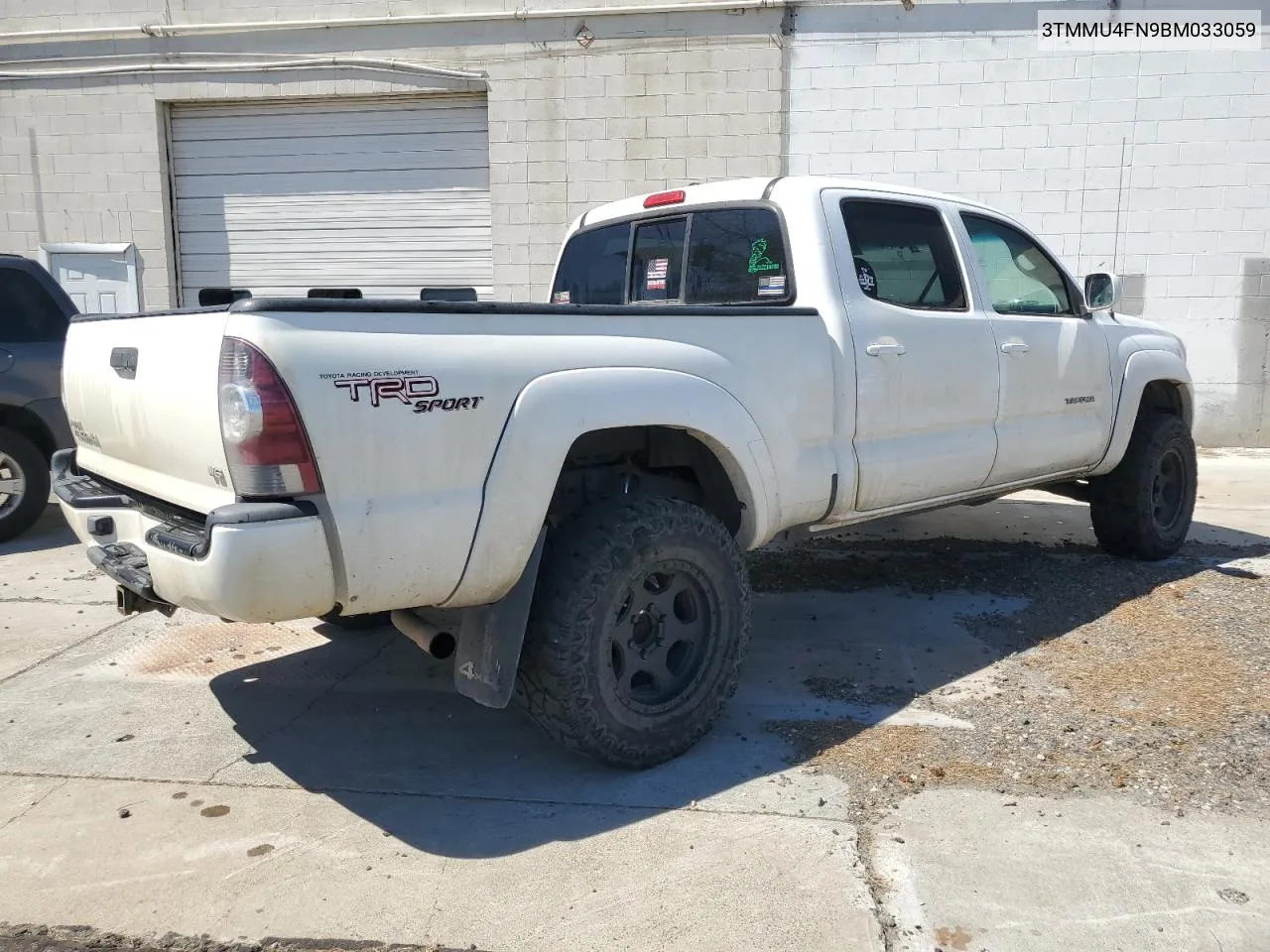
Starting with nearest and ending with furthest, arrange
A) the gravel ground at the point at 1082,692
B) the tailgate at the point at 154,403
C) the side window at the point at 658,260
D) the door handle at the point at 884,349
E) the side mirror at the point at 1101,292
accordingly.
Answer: the tailgate at the point at 154,403 < the gravel ground at the point at 1082,692 < the door handle at the point at 884,349 < the side window at the point at 658,260 < the side mirror at the point at 1101,292

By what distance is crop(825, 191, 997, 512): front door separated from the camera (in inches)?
160

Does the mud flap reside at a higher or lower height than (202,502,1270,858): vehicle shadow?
higher

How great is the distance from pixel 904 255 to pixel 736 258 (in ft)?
2.56

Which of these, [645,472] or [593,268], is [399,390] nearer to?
[645,472]

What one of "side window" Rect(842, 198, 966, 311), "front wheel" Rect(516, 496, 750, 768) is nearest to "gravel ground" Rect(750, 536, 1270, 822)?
"front wheel" Rect(516, 496, 750, 768)

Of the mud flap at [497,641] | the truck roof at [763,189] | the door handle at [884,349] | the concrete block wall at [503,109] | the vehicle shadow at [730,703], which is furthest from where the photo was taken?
the concrete block wall at [503,109]

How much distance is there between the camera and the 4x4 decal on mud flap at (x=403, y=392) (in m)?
2.66

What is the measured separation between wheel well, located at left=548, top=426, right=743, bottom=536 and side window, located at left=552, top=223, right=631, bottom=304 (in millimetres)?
1317

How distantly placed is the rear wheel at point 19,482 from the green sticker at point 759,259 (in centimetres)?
544

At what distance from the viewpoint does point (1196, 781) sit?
10.8 ft

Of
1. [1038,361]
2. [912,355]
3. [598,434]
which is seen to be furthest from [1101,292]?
[598,434]

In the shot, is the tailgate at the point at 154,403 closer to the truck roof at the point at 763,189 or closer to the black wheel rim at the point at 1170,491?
the truck roof at the point at 763,189

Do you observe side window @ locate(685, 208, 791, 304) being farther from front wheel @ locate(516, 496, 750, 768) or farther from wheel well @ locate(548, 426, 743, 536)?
front wheel @ locate(516, 496, 750, 768)

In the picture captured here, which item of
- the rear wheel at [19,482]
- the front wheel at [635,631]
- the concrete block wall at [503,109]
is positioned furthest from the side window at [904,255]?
the concrete block wall at [503,109]
